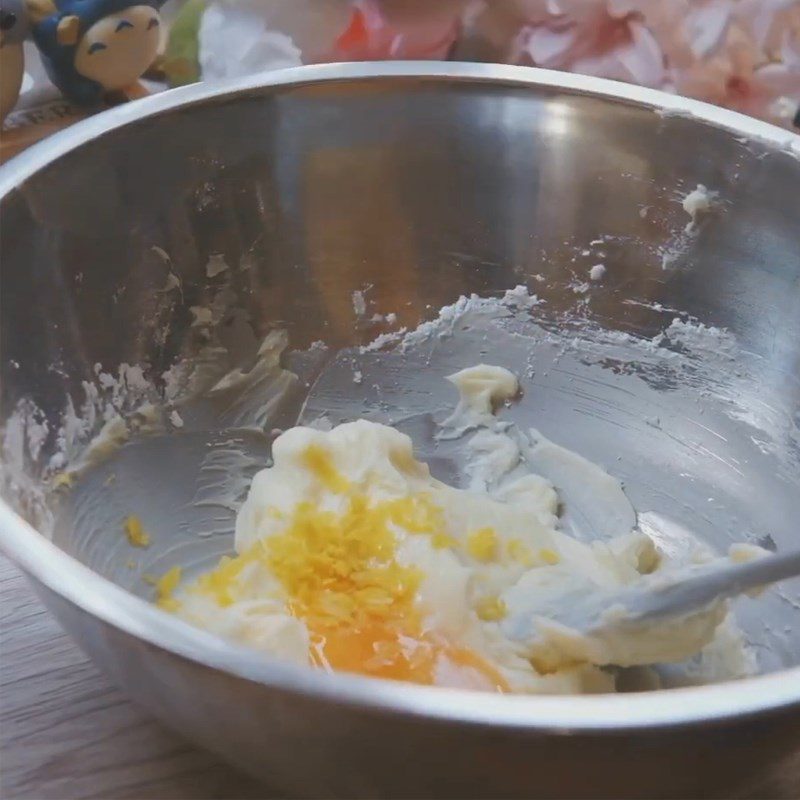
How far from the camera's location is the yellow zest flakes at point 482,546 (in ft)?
2.24

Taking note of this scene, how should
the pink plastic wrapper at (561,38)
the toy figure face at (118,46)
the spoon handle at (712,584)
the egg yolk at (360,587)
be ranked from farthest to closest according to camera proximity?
1. the toy figure face at (118,46)
2. the pink plastic wrapper at (561,38)
3. the egg yolk at (360,587)
4. the spoon handle at (712,584)

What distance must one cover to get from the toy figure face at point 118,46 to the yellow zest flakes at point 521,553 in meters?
0.67

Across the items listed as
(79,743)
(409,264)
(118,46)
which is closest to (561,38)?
(409,264)

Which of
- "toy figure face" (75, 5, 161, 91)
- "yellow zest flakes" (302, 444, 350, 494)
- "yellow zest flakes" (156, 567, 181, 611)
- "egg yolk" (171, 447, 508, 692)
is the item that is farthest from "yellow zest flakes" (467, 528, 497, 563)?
"toy figure face" (75, 5, 161, 91)

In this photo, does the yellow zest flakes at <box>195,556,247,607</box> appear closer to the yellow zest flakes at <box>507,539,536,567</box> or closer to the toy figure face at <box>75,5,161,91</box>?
the yellow zest flakes at <box>507,539,536,567</box>

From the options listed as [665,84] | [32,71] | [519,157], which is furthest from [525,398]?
[32,71]

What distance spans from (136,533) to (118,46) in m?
0.57

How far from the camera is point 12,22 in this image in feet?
2.98

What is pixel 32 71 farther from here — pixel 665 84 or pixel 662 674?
pixel 662 674

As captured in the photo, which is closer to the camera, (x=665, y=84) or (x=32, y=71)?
(x=665, y=84)

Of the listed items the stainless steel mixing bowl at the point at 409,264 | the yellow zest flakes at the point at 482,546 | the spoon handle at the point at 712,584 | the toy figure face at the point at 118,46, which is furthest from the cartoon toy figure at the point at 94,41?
the spoon handle at the point at 712,584

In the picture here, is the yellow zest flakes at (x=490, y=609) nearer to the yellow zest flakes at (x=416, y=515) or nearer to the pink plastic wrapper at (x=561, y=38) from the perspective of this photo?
the yellow zest flakes at (x=416, y=515)

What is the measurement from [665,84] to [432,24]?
0.78 ft

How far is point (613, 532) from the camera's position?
0.78 meters
